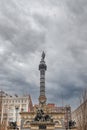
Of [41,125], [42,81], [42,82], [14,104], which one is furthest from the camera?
[14,104]

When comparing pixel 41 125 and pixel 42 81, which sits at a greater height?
pixel 42 81

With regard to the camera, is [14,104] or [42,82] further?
[14,104]

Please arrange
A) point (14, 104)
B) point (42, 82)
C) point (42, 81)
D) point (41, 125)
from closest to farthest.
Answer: point (41, 125)
point (42, 82)
point (42, 81)
point (14, 104)

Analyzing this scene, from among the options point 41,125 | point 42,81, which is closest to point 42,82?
point 42,81

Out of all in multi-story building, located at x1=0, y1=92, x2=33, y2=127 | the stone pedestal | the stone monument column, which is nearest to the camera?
the stone pedestal

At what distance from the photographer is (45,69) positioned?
283 ft

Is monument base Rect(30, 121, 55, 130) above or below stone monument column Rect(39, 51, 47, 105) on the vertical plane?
below

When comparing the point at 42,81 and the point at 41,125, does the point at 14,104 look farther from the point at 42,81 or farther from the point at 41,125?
the point at 41,125

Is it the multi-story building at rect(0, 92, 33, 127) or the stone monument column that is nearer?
the stone monument column

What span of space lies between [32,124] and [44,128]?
3.52 meters

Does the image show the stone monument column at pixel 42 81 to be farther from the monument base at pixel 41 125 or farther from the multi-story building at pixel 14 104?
the monument base at pixel 41 125

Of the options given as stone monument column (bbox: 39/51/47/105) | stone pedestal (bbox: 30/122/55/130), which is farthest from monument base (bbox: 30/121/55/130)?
stone monument column (bbox: 39/51/47/105)

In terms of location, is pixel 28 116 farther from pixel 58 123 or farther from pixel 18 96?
pixel 18 96

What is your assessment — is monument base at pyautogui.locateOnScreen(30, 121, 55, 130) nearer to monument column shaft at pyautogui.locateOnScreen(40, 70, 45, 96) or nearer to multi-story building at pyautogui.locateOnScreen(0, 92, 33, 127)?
monument column shaft at pyautogui.locateOnScreen(40, 70, 45, 96)
